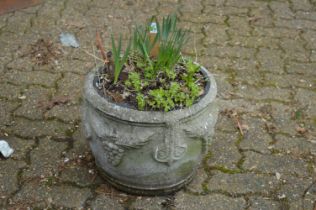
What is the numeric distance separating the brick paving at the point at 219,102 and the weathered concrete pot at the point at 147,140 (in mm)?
149

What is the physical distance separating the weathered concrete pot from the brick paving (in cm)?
15

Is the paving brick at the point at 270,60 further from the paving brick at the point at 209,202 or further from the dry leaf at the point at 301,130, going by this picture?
the paving brick at the point at 209,202

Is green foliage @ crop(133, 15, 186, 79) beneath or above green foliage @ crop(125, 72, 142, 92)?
above

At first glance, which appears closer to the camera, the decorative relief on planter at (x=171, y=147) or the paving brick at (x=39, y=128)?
the decorative relief on planter at (x=171, y=147)

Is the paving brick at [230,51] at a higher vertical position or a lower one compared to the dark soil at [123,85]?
lower

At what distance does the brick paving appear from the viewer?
278cm

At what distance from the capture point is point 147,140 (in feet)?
8.01

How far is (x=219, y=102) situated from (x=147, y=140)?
1181 mm

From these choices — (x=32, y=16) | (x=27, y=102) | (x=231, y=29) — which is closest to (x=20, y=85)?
(x=27, y=102)

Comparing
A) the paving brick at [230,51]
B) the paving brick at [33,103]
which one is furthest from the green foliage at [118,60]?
the paving brick at [230,51]

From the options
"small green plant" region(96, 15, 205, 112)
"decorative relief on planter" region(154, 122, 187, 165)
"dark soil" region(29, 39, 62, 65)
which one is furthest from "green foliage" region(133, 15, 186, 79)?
"dark soil" region(29, 39, 62, 65)

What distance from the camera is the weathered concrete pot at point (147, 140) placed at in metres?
2.43

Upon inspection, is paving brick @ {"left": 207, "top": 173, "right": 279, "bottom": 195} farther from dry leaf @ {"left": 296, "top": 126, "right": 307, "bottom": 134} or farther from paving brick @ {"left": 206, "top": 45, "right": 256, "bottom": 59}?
paving brick @ {"left": 206, "top": 45, "right": 256, "bottom": 59}

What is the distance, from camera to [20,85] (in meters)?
3.58
